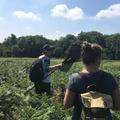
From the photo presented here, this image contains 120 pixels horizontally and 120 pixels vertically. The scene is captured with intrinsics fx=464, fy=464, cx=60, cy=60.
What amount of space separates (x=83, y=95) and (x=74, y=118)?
1.32 ft

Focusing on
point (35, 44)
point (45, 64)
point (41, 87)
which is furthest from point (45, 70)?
point (35, 44)

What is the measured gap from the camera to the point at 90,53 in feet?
16.3

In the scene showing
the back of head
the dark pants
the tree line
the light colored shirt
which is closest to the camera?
the back of head

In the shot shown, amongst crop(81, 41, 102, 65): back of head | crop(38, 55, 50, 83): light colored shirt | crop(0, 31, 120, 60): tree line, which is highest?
crop(81, 41, 102, 65): back of head

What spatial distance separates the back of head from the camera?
496 cm

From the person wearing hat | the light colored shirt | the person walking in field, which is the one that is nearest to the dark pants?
the person wearing hat

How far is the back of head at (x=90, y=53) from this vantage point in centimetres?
496

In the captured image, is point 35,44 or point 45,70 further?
point 35,44

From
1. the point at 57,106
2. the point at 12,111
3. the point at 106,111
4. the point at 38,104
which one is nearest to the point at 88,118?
the point at 106,111

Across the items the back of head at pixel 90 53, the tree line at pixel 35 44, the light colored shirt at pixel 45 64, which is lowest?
the tree line at pixel 35 44

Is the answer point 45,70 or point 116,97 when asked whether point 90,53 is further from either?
point 45,70

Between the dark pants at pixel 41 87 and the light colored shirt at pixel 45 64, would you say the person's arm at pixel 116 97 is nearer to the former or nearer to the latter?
the light colored shirt at pixel 45 64

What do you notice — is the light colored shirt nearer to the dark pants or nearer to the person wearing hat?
the person wearing hat

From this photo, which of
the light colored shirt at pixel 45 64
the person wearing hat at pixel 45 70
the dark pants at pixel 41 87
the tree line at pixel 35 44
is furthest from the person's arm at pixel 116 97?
the tree line at pixel 35 44
